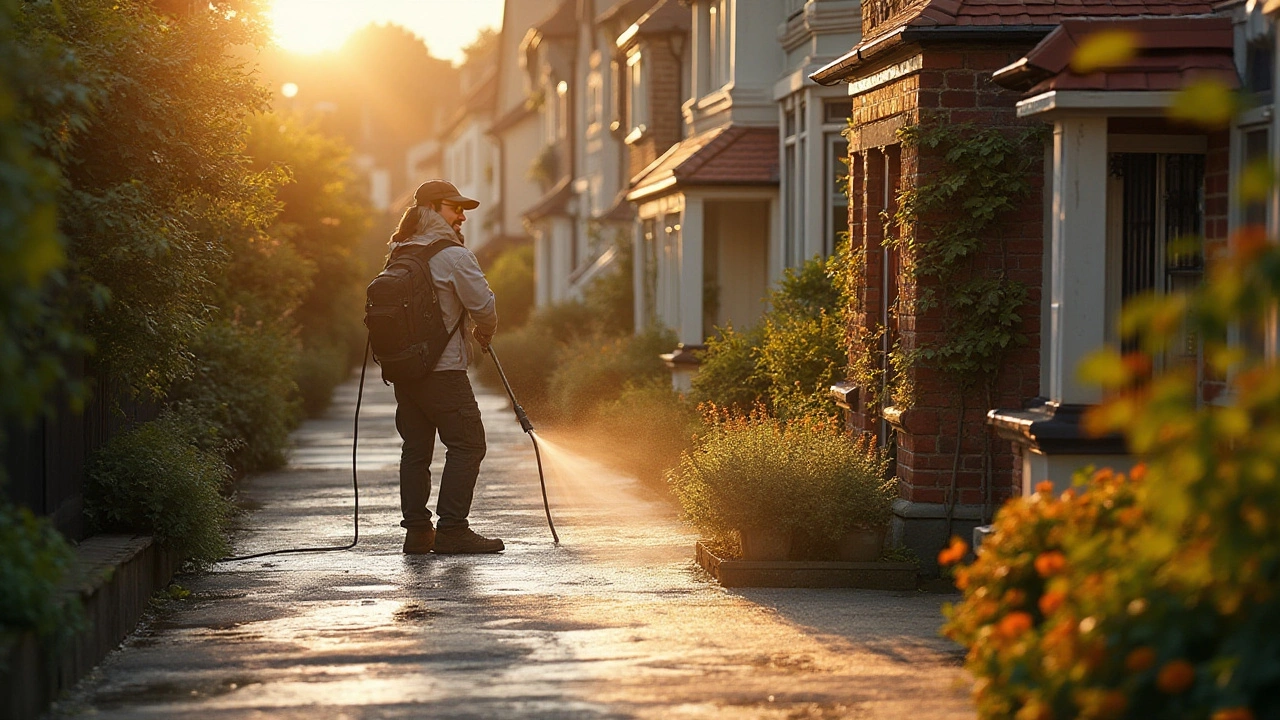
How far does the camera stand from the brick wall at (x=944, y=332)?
10.1m

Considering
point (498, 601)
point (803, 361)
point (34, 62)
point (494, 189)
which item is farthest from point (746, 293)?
point (494, 189)

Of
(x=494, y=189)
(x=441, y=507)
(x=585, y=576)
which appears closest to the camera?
(x=585, y=576)

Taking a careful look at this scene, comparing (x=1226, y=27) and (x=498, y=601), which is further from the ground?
(x=1226, y=27)

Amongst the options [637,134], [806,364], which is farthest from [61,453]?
[637,134]

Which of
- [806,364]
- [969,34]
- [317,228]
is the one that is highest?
[969,34]

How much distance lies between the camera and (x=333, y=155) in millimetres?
28875

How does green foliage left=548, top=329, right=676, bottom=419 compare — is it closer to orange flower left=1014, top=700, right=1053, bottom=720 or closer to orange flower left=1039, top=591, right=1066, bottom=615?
orange flower left=1039, top=591, right=1066, bottom=615

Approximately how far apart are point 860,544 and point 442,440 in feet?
8.82

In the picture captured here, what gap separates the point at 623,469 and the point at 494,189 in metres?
38.4

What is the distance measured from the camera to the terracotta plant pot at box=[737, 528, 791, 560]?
388 inches

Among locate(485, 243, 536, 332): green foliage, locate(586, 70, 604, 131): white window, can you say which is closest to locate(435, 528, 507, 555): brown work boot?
locate(586, 70, 604, 131): white window

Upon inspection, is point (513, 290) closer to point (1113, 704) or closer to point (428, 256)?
point (428, 256)

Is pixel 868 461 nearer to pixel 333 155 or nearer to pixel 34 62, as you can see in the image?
pixel 34 62

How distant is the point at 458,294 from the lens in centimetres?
1099
